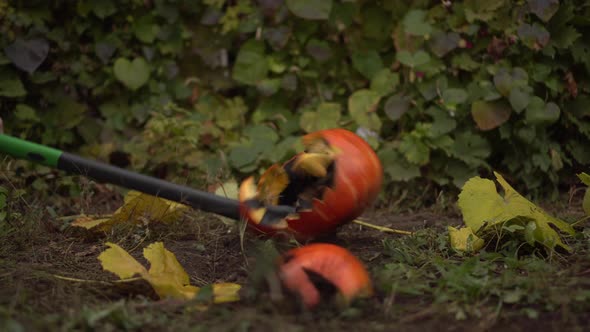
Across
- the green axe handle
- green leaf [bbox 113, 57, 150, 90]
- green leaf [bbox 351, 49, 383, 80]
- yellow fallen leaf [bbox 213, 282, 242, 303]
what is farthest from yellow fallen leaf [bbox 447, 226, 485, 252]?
green leaf [bbox 113, 57, 150, 90]

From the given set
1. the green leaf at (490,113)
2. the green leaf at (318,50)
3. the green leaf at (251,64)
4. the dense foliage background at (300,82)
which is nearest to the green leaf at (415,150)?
the dense foliage background at (300,82)

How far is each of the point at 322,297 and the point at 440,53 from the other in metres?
1.84

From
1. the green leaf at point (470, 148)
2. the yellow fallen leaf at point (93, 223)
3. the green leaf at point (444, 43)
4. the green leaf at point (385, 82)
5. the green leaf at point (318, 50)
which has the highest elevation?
the green leaf at point (444, 43)

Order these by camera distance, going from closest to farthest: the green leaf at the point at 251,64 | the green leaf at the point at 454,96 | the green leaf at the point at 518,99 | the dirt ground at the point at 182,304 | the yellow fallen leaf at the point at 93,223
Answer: the dirt ground at the point at 182,304, the yellow fallen leaf at the point at 93,223, the green leaf at the point at 518,99, the green leaf at the point at 454,96, the green leaf at the point at 251,64

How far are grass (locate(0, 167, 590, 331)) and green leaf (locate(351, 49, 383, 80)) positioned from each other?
3.62ft

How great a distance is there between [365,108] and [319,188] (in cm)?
131

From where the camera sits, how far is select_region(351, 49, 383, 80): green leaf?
10.7 feet

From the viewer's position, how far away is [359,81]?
335cm

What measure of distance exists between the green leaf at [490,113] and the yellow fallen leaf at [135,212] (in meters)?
1.46

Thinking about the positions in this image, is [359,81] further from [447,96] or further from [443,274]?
[443,274]

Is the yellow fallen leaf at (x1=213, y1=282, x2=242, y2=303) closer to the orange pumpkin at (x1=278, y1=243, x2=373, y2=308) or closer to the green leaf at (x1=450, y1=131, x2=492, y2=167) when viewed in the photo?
the orange pumpkin at (x1=278, y1=243, x2=373, y2=308)

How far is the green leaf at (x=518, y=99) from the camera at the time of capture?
9.10 feet

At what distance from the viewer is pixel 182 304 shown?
147 cm

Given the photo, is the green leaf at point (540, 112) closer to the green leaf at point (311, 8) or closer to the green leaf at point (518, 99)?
the green leaf at point (518, 99)
